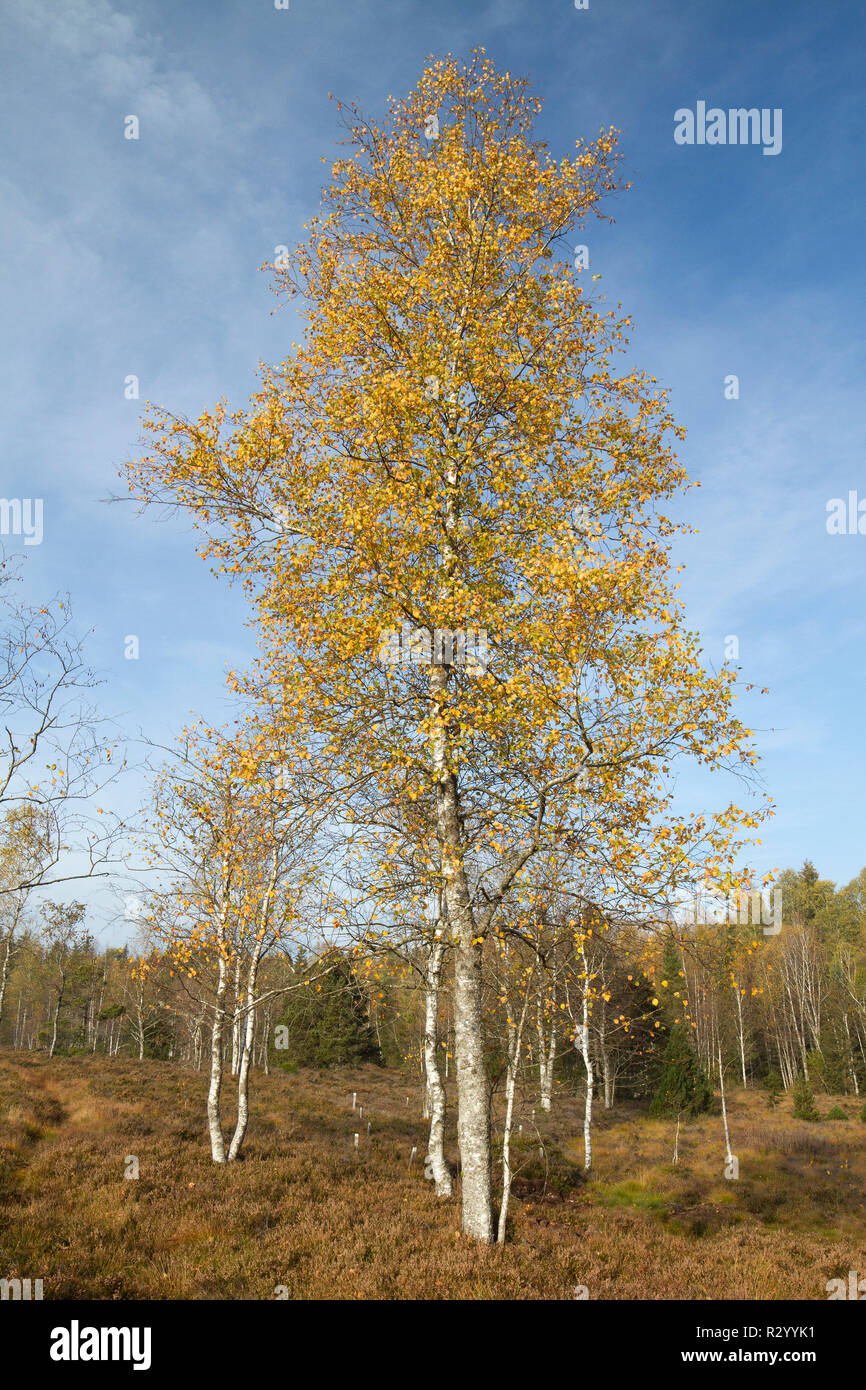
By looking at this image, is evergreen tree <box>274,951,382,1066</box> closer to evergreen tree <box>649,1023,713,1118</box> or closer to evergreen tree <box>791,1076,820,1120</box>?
evergreen tree <box>649,1023,713,1118</box>

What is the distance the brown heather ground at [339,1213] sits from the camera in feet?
23.4

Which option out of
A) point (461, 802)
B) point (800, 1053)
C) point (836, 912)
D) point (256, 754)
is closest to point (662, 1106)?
point (800, 1053)

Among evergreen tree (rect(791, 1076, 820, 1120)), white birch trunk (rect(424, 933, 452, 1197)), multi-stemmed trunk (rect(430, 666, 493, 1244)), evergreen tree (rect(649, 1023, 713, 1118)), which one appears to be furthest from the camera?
evergreen tree (rect(791, 1076, 820, 1120))

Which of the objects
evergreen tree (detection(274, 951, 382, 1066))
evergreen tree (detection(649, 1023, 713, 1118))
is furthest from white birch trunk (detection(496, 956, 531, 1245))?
evergreen tree (detection(274, 951, 382, 1066))

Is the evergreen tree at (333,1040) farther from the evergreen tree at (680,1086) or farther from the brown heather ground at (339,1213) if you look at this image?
the evergreen tree at (680,1086)

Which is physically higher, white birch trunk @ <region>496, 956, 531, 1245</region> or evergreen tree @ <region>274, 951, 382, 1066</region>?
white birch trunk @ <region>496, 956, 531, 1245</region>

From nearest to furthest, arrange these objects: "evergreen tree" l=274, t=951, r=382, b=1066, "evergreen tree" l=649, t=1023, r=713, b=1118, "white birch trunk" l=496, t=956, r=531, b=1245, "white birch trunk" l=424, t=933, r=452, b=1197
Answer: "white birch trunk" l=496, t=956, r=531, b=1245
"white birch trunk" l=424, t=933, r=452, b=1197
"evergreen tree" l=649, t=1023, r=713, b=1118
"evergreen tree" l=274, t=951, r=382, b=1066

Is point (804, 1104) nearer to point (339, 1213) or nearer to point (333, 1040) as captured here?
point (333, 1040)

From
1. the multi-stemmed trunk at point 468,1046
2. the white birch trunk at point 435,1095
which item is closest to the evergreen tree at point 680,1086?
the white birch trunk at point 435,1095

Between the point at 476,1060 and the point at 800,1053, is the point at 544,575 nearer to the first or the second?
the point at 476,1060

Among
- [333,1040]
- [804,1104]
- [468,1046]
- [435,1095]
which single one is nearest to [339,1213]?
[468,1046]

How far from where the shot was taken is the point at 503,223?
10.4 meters

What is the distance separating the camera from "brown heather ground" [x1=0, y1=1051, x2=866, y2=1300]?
714cm
